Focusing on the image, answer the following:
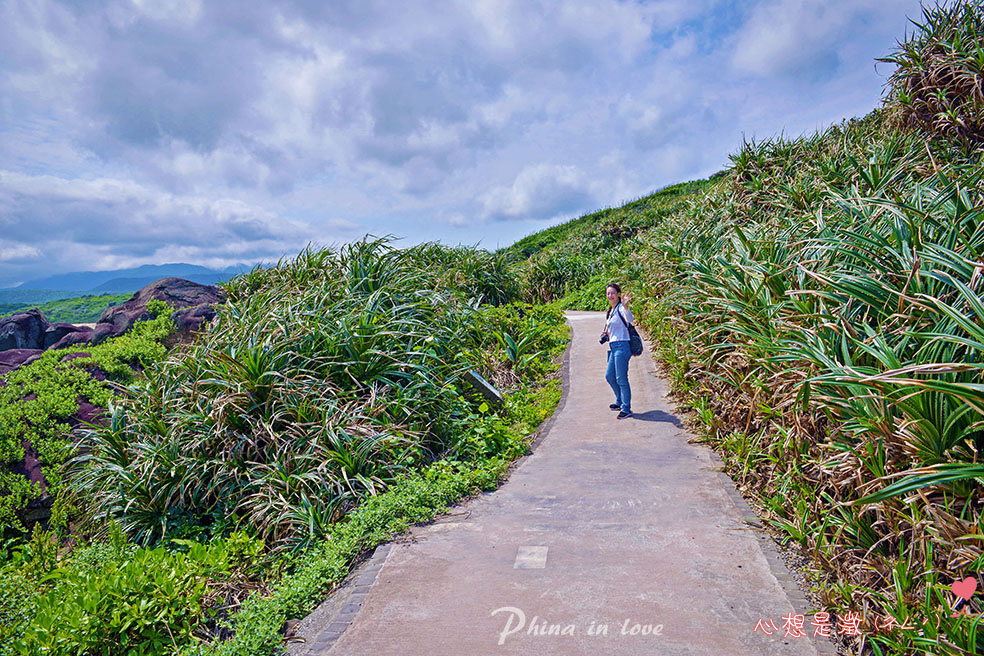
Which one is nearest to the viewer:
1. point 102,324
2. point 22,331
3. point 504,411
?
point 504,411

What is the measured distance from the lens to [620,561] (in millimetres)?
3482

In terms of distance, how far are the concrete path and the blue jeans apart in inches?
47.2

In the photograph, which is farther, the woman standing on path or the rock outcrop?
the rock outcrop

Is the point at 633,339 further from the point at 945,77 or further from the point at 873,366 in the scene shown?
the point at 945,77

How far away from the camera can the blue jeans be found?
20.8ft

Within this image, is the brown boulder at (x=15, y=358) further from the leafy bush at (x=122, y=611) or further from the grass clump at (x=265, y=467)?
the leafy bush at (x=122, y=611)

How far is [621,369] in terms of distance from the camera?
638cm

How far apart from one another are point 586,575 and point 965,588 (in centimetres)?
183

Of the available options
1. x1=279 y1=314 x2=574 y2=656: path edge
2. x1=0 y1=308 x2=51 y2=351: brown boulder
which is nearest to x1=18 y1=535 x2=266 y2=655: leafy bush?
x1=279 y1=314 x2=574 y2=656: path edge

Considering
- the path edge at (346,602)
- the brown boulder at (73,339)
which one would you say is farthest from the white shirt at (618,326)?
the brown boulder at (73,339)

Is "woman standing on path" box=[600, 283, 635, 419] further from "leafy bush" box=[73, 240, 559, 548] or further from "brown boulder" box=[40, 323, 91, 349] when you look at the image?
"brown boulder" box=[40, 323, 91, 349]

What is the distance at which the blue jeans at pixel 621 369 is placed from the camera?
250 inches

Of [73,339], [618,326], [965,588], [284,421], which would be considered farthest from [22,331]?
[965,588]

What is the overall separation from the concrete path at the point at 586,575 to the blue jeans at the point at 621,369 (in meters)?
1.20
